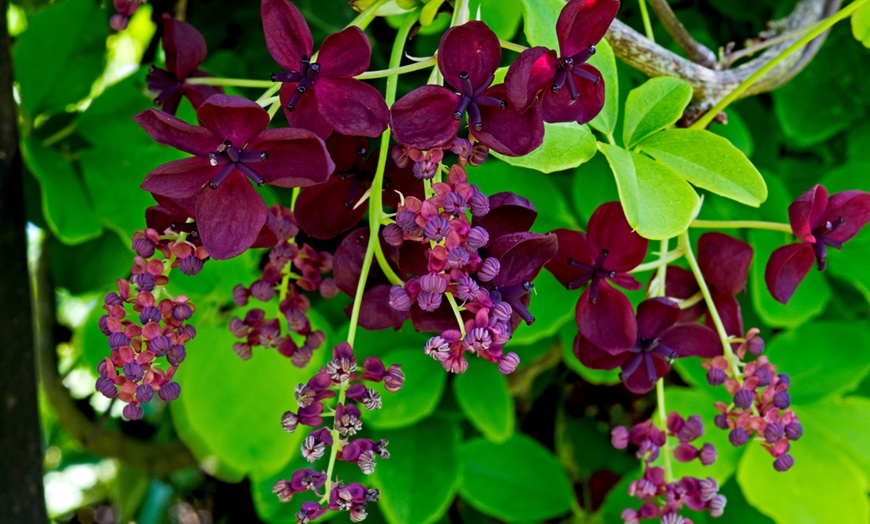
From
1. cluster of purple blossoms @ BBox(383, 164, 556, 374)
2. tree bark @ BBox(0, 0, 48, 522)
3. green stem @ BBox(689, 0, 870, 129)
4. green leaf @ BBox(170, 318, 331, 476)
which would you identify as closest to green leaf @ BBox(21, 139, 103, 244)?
tree bark @ BBox(0, 0, 48, 522)

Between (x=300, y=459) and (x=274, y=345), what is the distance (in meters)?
0.34

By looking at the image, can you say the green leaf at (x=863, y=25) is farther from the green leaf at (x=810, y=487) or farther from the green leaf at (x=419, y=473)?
the green leaf at (x=419, y=473)

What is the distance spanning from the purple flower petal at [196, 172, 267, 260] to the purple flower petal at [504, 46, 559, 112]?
120 millimetres

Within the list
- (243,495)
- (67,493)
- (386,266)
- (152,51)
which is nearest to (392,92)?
(386,266)

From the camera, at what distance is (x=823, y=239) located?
0.43 m

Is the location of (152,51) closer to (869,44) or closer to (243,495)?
(243,495)

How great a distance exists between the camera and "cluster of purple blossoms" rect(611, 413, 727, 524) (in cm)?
43

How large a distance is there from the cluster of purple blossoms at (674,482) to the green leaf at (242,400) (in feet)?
0.89

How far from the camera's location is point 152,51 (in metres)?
0.81

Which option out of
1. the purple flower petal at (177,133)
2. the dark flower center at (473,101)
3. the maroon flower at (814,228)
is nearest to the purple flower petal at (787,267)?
the maroon flower at (814,228)

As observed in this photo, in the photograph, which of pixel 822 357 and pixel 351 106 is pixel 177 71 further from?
pixel 822 357

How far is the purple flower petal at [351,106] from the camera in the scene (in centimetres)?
34

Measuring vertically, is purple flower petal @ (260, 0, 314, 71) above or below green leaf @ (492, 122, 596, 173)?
above

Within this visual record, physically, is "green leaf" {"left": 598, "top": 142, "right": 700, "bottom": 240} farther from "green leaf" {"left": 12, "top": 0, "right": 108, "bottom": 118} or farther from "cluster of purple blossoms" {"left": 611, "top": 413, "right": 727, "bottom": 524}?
"green leaf" {"left": 12, "top": 0, "right": 108, "bottom": 118}
